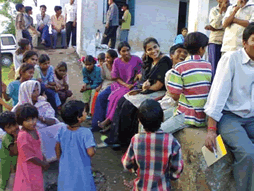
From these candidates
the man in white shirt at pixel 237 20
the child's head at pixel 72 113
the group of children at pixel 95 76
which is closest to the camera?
the child's head at pixel 72 113

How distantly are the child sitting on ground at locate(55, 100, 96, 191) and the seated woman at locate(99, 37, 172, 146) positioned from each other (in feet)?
3.36

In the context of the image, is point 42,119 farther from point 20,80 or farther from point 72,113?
point 72,113

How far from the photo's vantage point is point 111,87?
15.2ft

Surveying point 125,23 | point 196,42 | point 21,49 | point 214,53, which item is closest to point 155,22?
point 125,23

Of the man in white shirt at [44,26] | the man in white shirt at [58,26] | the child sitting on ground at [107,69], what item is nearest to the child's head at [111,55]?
the child sitting on ground at [107,69]

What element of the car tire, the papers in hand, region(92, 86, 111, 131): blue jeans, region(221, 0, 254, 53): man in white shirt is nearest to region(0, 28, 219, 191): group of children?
the papers in hand

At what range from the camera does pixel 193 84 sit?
105 inches

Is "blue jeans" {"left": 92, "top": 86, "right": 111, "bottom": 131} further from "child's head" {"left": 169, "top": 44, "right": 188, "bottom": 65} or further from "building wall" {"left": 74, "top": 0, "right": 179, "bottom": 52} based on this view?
"building wall" {"left": 74, "top": 0, "right": 179, "bottom": 52}

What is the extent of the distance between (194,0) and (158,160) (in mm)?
5451

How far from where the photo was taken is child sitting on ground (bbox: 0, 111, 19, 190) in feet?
9.86

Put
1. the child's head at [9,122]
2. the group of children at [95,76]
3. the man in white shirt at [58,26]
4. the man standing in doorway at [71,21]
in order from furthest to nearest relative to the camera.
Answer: the man in white shirt at [58,26]
the man standing in doorway at [71,21]
the group of children at [95,76]
the child's head at [9,122]

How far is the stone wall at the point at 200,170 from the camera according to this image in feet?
7.98

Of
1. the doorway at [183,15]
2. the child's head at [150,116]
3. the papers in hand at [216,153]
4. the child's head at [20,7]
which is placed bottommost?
the papers in hand at [216,153]

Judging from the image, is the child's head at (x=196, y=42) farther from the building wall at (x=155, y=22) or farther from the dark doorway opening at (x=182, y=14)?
the dark doorway opening at (x=182, y=14)
